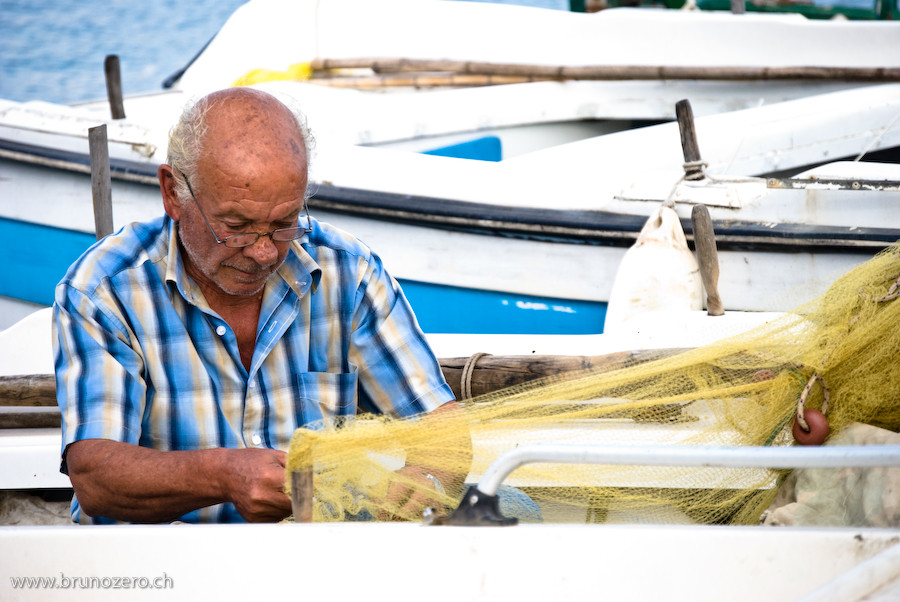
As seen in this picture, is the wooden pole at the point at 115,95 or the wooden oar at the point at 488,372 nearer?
the wooden oar at the point at 488,372

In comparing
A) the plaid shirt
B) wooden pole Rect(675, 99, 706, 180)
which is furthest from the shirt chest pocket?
wooden pole Rect(675, 99, 706, 180)

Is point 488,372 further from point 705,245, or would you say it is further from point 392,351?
point 705,245

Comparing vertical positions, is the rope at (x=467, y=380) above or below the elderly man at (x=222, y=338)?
below

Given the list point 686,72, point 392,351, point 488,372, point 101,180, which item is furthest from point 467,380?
point 686,72

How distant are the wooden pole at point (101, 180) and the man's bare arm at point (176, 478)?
7.44ft

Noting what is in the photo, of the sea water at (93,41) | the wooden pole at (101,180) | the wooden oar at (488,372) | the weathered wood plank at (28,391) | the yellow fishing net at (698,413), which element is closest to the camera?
the yellow fishing net at (698,413)

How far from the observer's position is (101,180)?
384cm

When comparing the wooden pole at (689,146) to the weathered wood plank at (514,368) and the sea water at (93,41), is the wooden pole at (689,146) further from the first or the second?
the sea water at (93,41)

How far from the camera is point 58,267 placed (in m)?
Answer: 4.68

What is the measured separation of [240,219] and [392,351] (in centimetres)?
48

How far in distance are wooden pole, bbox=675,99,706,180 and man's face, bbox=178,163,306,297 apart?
2397 millimetres

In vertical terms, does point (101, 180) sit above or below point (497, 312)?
above

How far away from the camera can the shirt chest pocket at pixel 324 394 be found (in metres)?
1.97

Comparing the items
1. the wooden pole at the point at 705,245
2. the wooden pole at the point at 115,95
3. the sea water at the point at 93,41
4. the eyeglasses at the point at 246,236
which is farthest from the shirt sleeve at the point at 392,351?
the sea water at the point at 93,41
